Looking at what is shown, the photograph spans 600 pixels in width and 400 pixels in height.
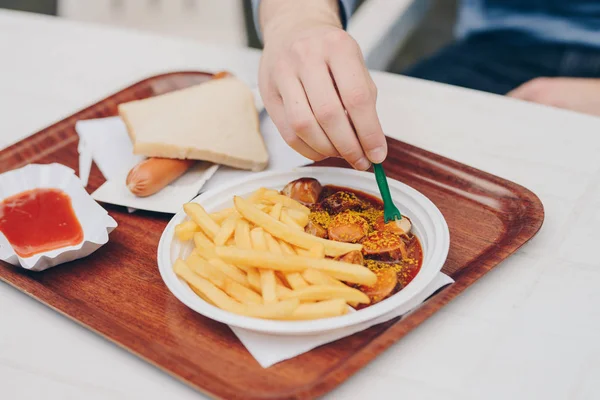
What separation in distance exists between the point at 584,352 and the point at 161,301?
0.70 m

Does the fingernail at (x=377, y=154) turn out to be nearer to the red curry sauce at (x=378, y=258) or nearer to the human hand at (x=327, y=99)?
the human hand at (x=327, y=99)

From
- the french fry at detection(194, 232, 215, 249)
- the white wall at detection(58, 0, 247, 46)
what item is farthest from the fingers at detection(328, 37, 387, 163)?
the white wall at detection(58, 0, 247, 46)

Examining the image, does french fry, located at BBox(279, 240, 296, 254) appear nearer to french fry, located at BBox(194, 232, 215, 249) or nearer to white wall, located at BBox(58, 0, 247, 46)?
french fry, located at BBox(194, 232, 215, 249)

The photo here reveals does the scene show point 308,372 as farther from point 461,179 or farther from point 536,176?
point 536,176

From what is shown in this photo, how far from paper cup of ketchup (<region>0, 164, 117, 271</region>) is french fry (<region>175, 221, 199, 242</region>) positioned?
0.53ft

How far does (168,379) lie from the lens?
0.97 meters

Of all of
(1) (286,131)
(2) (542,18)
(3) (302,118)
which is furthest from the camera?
(2) (542,18)

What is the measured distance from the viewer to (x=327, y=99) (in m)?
1.16

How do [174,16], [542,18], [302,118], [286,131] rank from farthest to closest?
[174,16], [542,18], [286,131], [302,118]

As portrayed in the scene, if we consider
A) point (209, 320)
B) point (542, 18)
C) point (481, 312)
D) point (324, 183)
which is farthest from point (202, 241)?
point (542, 18)

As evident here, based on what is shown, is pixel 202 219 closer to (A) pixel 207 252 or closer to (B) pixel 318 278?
(A) pixel 207 252

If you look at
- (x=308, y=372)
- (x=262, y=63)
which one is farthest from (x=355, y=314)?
(x=262, y=63)

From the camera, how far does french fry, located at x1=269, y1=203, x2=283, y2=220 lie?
114 centimetres

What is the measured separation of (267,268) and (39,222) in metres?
0.52
